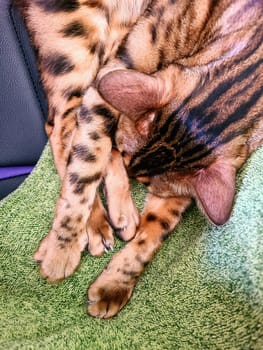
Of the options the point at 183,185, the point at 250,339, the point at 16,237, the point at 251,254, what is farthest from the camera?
the point at 16,237

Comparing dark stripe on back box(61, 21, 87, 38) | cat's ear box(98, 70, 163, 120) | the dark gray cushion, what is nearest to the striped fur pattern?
cat's ear box(98, 70, 163, 120)

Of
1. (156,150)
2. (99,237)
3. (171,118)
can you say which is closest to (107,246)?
(99,237)

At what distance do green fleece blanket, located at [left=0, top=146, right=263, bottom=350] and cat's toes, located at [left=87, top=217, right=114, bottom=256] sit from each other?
3 centimetres

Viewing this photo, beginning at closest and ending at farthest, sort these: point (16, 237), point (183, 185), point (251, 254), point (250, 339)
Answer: point (250, 339) < point (251, 254) < point (183, 185) < point (16, 237)

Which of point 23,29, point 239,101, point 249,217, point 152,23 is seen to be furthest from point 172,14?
point 249,217

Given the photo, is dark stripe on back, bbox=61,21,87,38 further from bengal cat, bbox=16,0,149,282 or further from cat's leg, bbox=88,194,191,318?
cat's leg, bbox=88,194,191,318

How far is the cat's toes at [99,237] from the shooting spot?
74.4 inches

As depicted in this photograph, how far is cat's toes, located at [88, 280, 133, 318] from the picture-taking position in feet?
5.74

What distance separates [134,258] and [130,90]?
0.53 m

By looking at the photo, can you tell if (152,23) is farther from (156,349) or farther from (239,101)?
(156,349)

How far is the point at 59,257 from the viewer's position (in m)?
1.82

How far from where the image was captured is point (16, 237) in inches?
76.5

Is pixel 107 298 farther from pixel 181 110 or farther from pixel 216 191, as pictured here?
pixel 181 110

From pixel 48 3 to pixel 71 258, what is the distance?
76cm
